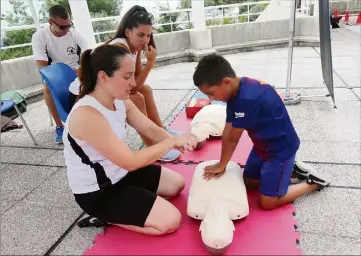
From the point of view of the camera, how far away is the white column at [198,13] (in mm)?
5938

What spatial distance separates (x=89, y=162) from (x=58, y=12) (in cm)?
187

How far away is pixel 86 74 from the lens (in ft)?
4.92

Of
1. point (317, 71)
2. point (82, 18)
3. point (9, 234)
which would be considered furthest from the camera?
point (82, 18)

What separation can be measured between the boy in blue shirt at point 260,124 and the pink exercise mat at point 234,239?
0.39 feet

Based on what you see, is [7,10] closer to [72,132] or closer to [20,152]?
[20,152]

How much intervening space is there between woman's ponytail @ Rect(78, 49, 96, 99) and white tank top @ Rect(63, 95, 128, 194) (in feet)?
0.15

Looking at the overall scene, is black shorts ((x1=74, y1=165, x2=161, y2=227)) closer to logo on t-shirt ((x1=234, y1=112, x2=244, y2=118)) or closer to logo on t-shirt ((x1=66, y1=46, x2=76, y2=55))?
logo on t-shirt ((x1=234, y1=112, x2=244, y2=118))

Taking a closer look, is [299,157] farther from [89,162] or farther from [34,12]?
[34,12]

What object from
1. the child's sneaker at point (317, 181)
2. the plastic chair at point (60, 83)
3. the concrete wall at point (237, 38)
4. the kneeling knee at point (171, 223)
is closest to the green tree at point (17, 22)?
the concrete wall at point (237, 38)

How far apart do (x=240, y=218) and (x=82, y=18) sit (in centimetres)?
447

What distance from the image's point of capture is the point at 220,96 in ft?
5.27

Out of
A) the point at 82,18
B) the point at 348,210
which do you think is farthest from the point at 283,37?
the point at 348,210

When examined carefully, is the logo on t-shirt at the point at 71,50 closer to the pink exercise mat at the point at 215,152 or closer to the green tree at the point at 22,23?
the pink exercise mat at the point at 215,152

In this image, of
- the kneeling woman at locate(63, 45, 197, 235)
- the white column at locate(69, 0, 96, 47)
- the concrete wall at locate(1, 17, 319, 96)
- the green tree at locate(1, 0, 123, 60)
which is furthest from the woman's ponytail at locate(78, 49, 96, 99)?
the green tree at locate(1, 0, 123, 60)
